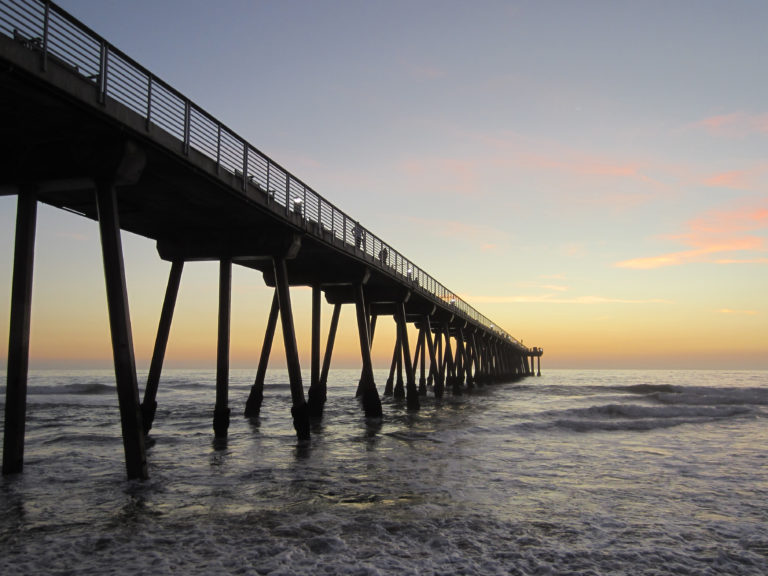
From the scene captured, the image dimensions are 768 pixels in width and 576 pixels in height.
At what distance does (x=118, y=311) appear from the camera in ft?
31.7

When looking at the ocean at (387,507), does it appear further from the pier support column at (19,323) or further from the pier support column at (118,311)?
the pier support column at (118,311)

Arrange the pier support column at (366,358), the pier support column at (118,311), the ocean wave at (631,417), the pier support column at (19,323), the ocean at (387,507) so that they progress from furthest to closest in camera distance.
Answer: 1. the ocean wave at (631,417)
2. the pier support column at (366,358)
3. the pier support column at (19,323)
4. the pier support column at (118,311)
5. the ocean at (387,507)

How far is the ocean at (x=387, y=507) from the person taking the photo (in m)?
6.25

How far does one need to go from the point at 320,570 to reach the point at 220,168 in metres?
9.12

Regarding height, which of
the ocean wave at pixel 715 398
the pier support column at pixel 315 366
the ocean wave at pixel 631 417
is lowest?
the ocean wave at pixel 715 398

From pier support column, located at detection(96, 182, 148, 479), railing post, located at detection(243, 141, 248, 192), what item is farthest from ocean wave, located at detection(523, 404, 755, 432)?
pier support column, located at detection(96, 182, 148, 479)

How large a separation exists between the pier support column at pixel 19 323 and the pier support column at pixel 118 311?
165cm

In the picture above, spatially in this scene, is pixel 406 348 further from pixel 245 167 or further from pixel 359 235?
pixel 245 167

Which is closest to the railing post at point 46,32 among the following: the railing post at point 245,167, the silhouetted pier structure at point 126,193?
the silhouetted pier structure at point 126,193

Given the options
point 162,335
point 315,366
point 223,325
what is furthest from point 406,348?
point 162,335

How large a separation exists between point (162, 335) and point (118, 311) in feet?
20.8

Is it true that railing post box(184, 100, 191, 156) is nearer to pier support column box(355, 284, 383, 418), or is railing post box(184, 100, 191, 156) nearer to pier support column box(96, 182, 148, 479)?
Answer: pier support column box(96, 182, 148, 479)

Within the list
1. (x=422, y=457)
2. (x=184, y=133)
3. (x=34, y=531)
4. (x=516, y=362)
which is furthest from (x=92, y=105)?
(x=516, y=362)

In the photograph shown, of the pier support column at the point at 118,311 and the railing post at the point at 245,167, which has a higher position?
the railing post at the point at 245,167
